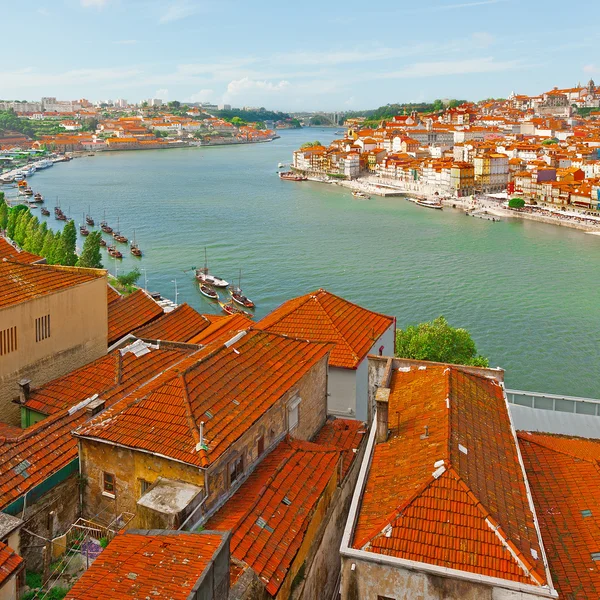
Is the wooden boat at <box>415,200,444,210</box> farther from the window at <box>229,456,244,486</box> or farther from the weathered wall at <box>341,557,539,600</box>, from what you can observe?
the weathered wall at <box>341,557,539,600</box>

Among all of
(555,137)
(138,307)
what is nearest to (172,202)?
(138,307)

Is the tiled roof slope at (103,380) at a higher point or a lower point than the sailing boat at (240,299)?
higher

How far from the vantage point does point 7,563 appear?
2400 millimetres

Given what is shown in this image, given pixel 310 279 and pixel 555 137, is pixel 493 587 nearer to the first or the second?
pixel 310 279

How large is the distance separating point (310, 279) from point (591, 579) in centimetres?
1333

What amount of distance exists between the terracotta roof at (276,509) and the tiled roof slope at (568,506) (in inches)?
47.0

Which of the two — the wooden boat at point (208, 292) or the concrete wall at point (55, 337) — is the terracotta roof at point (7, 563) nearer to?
the concrete wall at point (55, 337)

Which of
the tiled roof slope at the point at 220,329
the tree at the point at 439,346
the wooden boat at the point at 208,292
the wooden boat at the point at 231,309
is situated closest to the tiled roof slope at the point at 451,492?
the tiled roof slope at the point at 220,329

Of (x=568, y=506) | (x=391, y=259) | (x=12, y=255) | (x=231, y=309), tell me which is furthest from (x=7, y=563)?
(x=391, y=259)

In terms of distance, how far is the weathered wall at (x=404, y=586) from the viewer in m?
2.76

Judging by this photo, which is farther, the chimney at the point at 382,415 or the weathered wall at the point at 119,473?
the chimney at the point at 382,415

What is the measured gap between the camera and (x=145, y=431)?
11.2 feet

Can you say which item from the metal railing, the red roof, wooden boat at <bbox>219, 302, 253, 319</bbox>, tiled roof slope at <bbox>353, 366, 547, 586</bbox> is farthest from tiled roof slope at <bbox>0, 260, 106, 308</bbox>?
wooden boat at <bbox>219, 302, 253, 319</bbox>

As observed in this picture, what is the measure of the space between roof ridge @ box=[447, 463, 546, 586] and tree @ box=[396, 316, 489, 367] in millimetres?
4635
